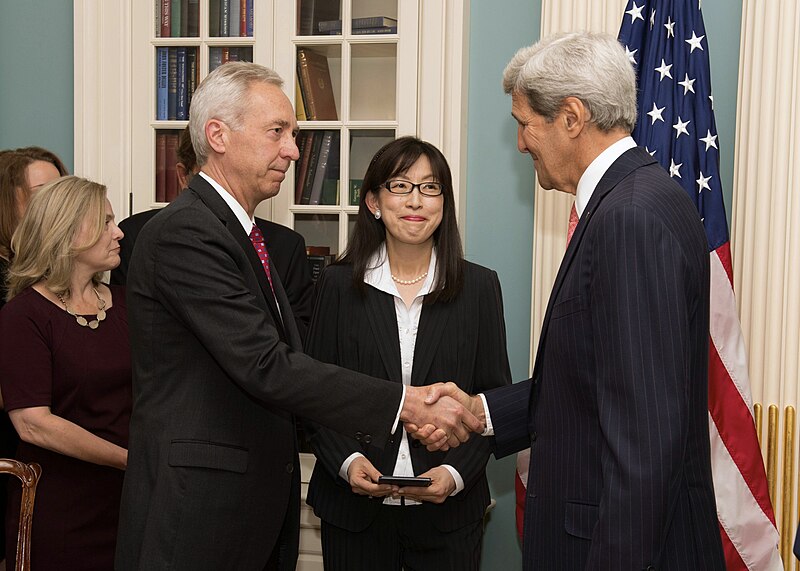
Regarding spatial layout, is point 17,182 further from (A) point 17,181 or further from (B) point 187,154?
(B) point 187,154

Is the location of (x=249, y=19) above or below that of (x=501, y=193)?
above

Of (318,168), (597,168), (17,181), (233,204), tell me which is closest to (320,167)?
(318,168)

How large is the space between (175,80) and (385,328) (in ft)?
6.44

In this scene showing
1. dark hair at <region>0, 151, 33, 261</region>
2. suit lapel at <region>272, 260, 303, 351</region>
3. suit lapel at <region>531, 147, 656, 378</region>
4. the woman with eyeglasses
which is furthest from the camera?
dark hair at <region>0, 151, 33, 261</region>

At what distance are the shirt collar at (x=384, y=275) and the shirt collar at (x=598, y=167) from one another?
1039 mm

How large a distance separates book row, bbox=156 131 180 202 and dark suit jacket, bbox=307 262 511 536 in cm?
151

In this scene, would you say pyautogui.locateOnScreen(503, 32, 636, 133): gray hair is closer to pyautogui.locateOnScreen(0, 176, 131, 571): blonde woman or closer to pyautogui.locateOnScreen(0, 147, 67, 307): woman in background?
pyautogui.locateOnScreen(0, 176, 131, 571): blonde woman

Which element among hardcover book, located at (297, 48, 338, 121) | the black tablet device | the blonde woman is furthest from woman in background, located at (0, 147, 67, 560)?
the black tablet device

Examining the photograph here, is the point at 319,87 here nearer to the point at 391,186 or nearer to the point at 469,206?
the point at 469,206

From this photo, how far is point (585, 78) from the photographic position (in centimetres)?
190

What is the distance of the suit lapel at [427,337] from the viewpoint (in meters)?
2.84

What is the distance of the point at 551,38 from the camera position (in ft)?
6.65

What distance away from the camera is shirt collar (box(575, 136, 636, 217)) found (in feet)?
6.33

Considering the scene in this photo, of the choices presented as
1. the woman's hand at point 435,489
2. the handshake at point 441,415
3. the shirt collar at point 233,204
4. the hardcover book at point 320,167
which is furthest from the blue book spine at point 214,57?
the woman's hand at point 435,489
